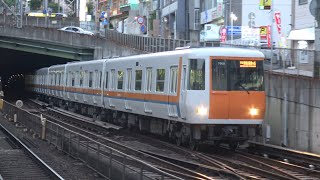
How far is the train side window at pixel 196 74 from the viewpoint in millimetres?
16359

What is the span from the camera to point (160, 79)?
1892 centimetres

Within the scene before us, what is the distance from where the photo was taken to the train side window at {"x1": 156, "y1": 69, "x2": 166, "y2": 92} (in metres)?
18.6

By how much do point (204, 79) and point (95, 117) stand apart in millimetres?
14437

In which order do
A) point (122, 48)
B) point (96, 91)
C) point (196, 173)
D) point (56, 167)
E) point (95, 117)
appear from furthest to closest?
point (122, 48), point (95, 117), point (96, 91), point (56, 167), point (196, 173)

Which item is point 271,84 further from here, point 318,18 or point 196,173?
point 196,173

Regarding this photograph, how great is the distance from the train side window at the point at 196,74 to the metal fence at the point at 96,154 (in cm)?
360

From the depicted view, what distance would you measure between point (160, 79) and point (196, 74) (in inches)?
106

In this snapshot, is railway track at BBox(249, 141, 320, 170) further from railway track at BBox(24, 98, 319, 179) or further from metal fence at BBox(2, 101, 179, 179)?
metal fence at BBox(2, 101, 179, 179)

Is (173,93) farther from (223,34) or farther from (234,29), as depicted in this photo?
(234,29)

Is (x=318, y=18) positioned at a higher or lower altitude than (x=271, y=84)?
higher

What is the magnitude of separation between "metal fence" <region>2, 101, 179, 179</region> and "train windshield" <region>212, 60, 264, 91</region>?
4242 mm

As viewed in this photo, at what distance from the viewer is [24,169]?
50.5ft

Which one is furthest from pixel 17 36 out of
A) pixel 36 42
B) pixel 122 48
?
pixel 122 48

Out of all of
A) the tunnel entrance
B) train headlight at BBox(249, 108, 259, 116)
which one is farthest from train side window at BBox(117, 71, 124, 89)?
the tunnel entrance
